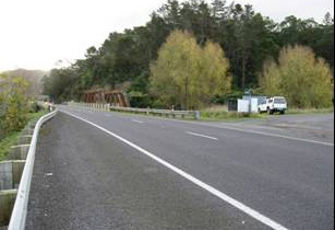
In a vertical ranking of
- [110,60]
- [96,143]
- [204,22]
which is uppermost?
[204,22]

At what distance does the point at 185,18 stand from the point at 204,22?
144 inches

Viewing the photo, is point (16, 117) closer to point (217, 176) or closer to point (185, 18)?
point (217, 176)

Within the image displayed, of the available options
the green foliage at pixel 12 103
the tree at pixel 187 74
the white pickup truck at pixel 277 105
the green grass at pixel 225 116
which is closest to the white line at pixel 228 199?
the green foliage at pixel 12 103

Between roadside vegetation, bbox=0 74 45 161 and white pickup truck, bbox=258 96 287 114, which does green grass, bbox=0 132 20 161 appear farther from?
white pickup truck, bbox=258 96 287 114

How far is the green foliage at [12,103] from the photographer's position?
30.8 meters

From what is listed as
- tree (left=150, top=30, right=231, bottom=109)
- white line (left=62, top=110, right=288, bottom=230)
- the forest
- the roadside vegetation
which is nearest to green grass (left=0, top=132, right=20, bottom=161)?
white line (left=62, top=110, right=288, bottom=230)

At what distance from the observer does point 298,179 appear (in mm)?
9609

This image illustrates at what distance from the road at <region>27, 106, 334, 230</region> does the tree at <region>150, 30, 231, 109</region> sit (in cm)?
4266

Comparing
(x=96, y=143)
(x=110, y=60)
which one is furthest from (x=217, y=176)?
(x=110, y=60)

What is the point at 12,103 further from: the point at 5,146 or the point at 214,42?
the point at 214,42

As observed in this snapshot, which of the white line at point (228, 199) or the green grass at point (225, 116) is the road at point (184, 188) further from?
the green grass at point (225, 116)

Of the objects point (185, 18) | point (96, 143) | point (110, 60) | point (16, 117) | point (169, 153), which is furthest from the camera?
point (110, 60)

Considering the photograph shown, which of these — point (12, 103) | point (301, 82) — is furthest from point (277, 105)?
point (12, 103)

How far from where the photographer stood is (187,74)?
5788 centimetres
